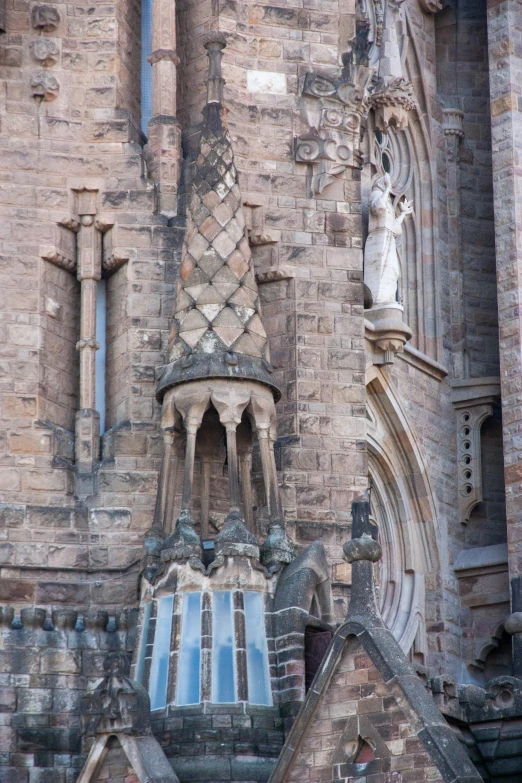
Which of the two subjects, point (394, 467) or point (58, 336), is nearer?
point (58, 336)

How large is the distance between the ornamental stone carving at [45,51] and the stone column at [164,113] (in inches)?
41.5

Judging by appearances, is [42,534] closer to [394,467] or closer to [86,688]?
[86,688]

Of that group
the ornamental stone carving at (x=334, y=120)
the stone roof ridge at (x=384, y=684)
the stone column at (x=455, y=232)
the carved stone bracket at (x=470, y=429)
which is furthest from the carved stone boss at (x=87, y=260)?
the stone column at (x=455, y=232)

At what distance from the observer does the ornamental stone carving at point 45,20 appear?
84.6 ft

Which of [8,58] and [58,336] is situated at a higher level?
[8,58]

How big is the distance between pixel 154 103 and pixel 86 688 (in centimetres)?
657

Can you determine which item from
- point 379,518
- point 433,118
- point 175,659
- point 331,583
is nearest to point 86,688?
point 175,659

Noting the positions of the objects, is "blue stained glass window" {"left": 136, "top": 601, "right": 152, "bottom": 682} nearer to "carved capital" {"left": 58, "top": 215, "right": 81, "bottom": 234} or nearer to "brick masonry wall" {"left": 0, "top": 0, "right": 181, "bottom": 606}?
"brick masonry wall" {"left": 0, "top": 0, "right": 181, "bottom": 606}

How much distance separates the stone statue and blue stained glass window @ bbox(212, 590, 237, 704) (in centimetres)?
637

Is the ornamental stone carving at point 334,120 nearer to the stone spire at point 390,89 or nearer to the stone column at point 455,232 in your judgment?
the stone spire at point 390,89

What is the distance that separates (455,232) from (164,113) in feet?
20.1

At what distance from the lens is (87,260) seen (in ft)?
83.1

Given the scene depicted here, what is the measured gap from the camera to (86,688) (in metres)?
23.4

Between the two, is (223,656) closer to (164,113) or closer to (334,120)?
(164,113)
